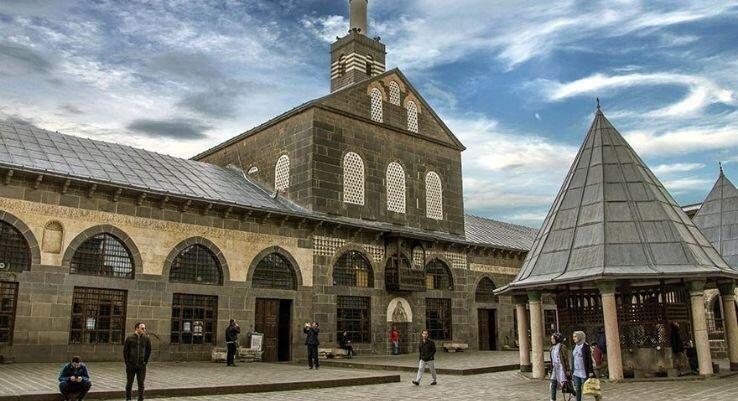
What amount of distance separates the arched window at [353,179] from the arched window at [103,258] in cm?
1010

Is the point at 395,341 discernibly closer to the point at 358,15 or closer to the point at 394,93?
the point at 394,93

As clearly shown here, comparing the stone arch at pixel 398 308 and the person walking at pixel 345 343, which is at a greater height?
the stone arch at pixel 398 308

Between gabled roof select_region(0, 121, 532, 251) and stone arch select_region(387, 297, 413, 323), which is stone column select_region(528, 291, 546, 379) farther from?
stone arch select_region(387, 297, 413, 323)

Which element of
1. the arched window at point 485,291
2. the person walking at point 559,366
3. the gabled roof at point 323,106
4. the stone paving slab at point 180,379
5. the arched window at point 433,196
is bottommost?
the stone paving slab at point 180,379

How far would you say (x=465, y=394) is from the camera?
45.0 feet

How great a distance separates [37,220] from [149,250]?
3.55 meters

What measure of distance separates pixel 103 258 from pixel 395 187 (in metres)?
14.1

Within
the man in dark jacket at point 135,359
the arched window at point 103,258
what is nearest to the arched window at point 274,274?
the arched window at point 103,258

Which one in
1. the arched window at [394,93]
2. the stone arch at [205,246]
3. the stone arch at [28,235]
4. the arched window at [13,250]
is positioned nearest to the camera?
the arched window at [13,250]

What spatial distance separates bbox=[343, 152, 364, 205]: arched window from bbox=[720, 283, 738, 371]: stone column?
15320 mm

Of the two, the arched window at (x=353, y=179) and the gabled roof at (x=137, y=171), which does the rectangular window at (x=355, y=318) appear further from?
the arched window at (x=353, y=179)

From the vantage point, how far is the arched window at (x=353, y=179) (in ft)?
91.5

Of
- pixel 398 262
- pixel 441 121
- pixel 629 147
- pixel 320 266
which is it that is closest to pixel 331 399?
pixel 629 147

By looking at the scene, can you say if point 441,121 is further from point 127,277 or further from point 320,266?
point 127,277
